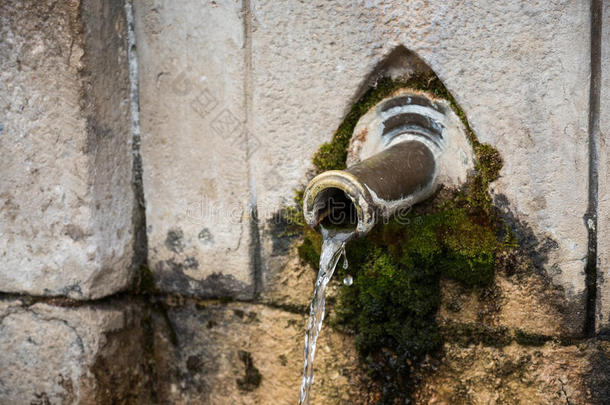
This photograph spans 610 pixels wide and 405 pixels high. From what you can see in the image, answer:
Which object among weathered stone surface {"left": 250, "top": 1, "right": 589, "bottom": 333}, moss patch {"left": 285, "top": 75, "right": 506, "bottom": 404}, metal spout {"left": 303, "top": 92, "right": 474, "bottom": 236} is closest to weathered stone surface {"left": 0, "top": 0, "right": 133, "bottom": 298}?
weathered stone surface {"left": 250, "top": 1, "right": 589, "bottom": 333}

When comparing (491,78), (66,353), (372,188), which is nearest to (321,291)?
(372,188)

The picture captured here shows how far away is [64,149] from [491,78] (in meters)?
1.26

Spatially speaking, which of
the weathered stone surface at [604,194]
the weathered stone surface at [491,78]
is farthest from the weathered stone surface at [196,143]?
the weathered stone surface at [604,194]

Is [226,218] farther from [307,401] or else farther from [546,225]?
[546,225]

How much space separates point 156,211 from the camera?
1.94 metres

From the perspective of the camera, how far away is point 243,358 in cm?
188

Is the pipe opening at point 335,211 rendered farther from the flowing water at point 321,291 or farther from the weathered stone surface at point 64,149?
the weathered stone surface at point 64,149

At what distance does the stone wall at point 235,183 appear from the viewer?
1.44 metres

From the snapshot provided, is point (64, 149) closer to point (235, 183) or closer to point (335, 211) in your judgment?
point (235, 183)

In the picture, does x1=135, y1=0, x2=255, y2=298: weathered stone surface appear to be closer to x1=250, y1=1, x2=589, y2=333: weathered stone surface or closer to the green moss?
x1=250, y1=1, x2=589, y2=333: weathered stone surface

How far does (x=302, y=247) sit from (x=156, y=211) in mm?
542

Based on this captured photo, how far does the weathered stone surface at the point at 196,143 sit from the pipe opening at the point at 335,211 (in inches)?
15.6

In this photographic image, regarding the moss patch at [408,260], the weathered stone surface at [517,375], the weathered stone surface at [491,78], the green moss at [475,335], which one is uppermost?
the weathered stone surface at [491,78]

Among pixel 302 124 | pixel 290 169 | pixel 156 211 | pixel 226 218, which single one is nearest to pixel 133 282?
pixel 156 211
